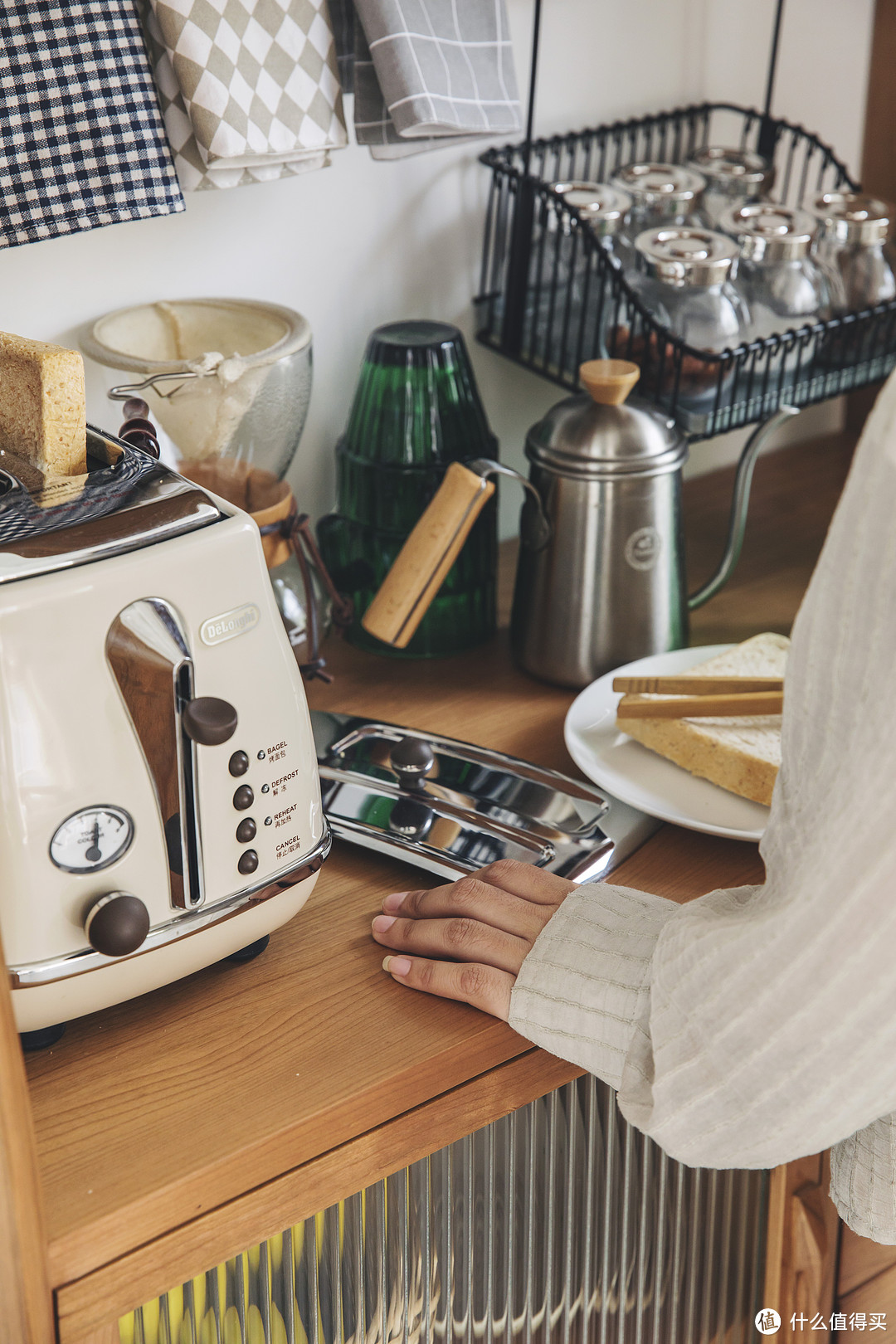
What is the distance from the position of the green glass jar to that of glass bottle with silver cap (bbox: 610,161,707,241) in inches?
10.5

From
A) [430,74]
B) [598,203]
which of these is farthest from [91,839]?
[598,203]

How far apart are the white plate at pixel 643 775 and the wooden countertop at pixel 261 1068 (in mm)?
23

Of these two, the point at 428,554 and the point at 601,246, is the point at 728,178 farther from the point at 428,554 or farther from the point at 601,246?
the point at 428,554

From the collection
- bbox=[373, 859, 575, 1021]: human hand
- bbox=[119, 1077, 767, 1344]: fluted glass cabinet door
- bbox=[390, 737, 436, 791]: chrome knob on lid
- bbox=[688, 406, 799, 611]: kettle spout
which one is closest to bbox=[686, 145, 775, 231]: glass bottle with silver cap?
bbox=[688, 406, 799, 611]: kettle spout

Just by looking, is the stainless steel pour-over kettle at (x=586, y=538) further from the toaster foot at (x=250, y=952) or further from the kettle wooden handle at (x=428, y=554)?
the toaster foot at (x=250, y=952)

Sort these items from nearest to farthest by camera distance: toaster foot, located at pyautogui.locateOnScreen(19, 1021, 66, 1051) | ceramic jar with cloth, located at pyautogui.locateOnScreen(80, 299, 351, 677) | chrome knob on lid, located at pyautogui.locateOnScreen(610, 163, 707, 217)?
1. toaster foot, located at pyautogui.locateOnScreen(19, 1021, 66, 1051)
2. ceramic jar with cloth, located at pyautogui.locateOnScreen(80, 299, 351, 677)
3. chrome knob on lid, located at pyautogui.locateOnScreen(610, 163, 707, 217)

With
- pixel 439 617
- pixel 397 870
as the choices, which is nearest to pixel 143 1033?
pixel 397 870

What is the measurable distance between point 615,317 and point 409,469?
251 mm

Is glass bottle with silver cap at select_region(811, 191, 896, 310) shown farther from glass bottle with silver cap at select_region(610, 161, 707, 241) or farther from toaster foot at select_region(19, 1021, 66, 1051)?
toaster foot at select_region(19, 1021, 66, 1051)

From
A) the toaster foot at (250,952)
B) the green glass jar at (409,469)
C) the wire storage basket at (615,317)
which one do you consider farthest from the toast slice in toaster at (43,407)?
the wire storage basket at (615,317)

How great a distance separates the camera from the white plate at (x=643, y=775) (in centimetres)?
92

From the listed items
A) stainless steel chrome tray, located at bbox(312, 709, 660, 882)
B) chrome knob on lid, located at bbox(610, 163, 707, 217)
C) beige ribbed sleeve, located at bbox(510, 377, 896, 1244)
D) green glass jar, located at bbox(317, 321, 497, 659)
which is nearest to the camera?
beige ribbed sleeve, located at bbox(510, 377, 896, 1244)

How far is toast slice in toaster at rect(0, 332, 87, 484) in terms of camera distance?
70cm

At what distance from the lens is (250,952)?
771 millimetres
